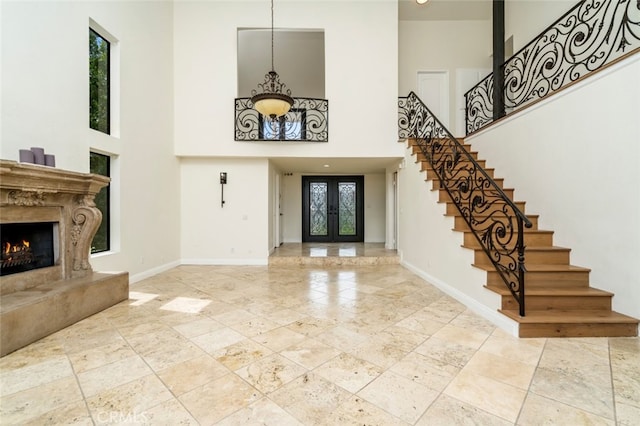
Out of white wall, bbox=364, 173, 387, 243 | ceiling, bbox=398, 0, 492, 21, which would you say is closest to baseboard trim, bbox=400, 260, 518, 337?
white wall, bbox=364, 173, 387, 243

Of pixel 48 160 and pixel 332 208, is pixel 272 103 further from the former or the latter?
pixel 332 208

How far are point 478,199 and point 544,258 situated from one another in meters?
1.05

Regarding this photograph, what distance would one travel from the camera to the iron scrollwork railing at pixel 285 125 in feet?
19.0

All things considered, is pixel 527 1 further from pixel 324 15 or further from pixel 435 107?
pixel 324 15

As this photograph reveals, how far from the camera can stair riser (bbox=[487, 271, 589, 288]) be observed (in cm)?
307

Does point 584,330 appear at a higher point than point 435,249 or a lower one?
lower

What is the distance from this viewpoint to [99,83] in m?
4.08

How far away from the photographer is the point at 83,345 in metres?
2.44

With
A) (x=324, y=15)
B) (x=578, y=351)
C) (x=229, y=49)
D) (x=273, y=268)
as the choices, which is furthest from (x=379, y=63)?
(x=578, y=351)

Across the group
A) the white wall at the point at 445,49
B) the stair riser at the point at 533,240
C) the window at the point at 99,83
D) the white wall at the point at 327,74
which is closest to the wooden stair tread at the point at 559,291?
the stair riser at the point at 533,240

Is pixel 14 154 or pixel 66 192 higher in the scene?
pixel 14 154

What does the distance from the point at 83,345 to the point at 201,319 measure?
39.3 inches

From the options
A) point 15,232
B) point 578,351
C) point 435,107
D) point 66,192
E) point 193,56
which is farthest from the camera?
point 435,107

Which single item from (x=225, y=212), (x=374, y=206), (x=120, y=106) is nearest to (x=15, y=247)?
(x=120, y=106)
